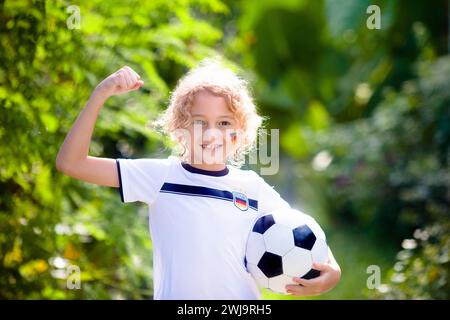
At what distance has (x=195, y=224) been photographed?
2.84 metres

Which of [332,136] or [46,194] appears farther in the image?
[332,136]

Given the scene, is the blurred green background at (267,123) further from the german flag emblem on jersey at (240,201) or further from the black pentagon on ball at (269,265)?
the black pentagon on ball at (269,265)

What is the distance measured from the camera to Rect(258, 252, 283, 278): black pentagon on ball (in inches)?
114

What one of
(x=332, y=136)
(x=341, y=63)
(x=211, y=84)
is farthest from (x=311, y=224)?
(x=341, y=63)

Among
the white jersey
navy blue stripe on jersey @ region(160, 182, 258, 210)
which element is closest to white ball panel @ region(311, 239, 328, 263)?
the white jersey

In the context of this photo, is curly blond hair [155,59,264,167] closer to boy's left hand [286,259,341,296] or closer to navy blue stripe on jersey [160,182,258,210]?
navy blue stripe on jersey [160,182,258,210]

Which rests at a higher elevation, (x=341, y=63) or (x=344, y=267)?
(x=341, y=63)

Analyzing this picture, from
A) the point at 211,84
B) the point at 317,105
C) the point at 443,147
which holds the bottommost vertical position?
the point at 211,84

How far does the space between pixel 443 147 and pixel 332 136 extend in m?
2.59

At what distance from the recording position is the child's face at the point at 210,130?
295 centimetres

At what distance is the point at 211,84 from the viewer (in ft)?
9.90

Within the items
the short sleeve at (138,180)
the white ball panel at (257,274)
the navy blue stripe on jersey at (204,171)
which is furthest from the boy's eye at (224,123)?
the white ball panel at (257,274)

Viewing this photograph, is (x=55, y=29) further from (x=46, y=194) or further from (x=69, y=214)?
(x=69, y=214)

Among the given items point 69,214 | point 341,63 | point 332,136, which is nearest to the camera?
point 69,214
